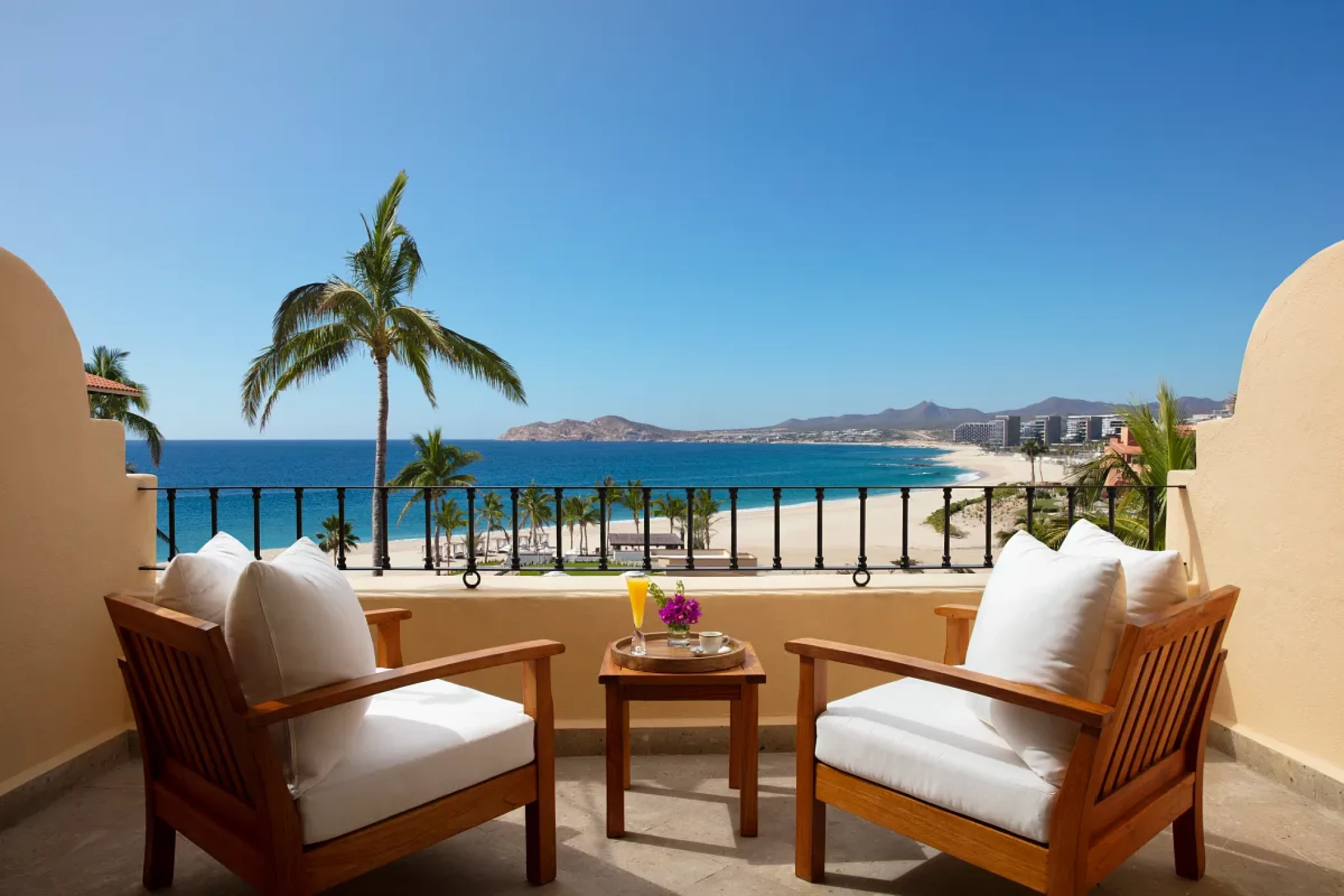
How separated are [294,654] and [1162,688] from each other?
2118 mm

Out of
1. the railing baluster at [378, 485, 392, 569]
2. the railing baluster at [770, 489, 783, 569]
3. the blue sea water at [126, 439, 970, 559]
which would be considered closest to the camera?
the railing baluster at [770, 489, 783, 569]

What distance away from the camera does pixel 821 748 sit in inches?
81.8

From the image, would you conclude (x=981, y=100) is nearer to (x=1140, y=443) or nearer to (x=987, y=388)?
(x=1140, y=443)

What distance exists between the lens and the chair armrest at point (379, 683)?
157 cm

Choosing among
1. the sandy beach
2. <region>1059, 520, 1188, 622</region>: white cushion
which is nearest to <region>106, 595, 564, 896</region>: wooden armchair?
<region>1059, 520, 1188, 622</region>: white cushion

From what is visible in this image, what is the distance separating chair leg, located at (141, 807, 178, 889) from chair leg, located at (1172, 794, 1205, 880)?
9.52 feet

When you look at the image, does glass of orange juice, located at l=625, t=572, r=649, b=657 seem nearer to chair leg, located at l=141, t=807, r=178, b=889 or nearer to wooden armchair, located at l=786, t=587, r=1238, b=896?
wooden armchair, located at l=786, t=587, r=1238, b=896

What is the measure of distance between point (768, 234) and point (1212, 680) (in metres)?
42.0

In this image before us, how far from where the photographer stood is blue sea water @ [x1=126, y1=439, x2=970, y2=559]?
3875cm

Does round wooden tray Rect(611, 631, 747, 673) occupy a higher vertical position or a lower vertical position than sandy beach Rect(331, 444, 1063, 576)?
higher

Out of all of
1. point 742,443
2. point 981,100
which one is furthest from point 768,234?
point 742,443

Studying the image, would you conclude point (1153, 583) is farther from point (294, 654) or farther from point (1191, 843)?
point (294, 654)

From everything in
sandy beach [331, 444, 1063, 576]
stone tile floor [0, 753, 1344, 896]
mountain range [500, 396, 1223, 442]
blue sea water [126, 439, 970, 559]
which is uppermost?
mountain range [500, 396, 1223, 442]

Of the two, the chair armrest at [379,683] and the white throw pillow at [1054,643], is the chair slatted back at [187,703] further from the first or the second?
the white throw pillow at [1054,643]
